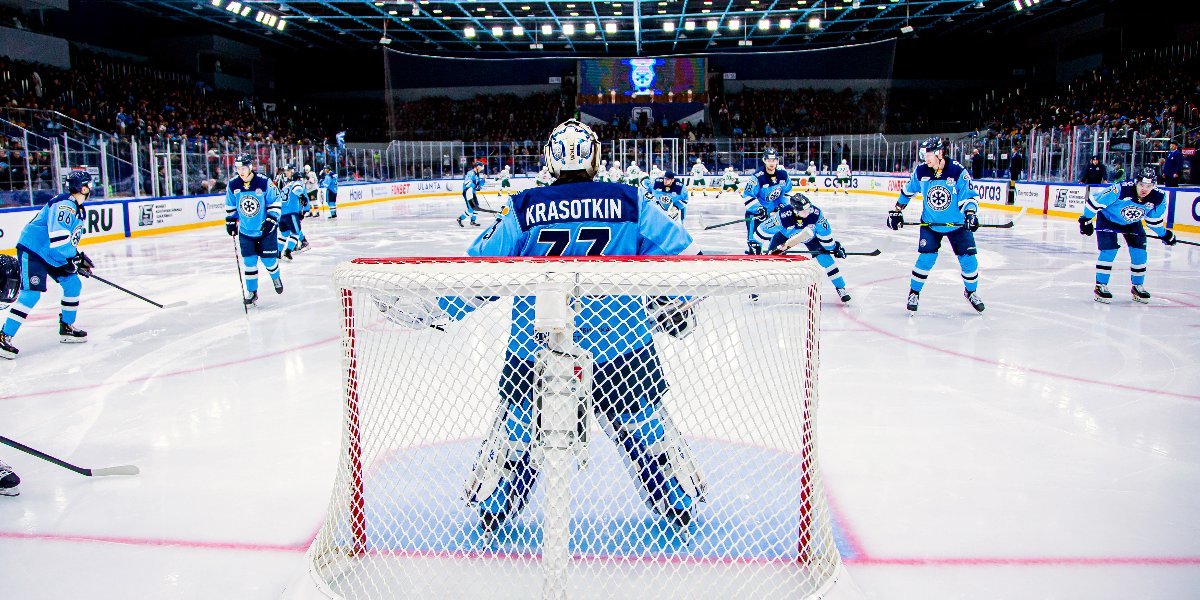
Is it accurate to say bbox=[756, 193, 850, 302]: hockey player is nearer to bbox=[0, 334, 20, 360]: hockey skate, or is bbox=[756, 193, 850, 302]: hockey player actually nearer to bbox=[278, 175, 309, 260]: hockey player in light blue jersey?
bbox=[0, 334, 20, 360]: hockey skate

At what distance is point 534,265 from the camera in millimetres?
1743

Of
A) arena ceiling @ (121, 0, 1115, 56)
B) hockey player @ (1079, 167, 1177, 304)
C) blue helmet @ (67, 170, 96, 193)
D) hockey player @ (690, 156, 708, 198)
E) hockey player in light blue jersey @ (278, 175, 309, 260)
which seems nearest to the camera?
blue helmet @ (67, 170, 96, 193)

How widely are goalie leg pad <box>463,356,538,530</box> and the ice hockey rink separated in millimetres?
563

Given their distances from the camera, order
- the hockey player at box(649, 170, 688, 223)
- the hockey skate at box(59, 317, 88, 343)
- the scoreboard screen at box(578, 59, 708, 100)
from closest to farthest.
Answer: the hockey skate at box(59, 317, 88, 343) < the hockey player at box(649, 170, 688, 223) < the scoreboard screen at box(578, 59, 708, 100)

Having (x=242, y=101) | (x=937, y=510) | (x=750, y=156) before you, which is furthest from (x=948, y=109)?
(x=937, y=510)

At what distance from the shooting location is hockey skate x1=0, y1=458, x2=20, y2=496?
2.91 metres

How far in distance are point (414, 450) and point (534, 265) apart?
1.47 m

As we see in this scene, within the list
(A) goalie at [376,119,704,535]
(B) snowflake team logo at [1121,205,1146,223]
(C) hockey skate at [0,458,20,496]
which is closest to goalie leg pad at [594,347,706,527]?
(A) goalie at [376,119,704,535]

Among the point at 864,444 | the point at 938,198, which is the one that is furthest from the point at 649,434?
the point at 938,198

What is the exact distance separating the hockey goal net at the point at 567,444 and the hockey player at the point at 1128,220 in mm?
4998

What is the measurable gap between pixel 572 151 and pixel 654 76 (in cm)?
3040

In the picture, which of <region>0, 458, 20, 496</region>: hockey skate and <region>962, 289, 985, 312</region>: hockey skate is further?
<region>962, 289, 985, 312</region>: hockey skate

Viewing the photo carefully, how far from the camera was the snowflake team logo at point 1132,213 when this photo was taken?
632cm

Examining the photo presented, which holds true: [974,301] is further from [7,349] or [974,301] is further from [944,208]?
[7,349]
